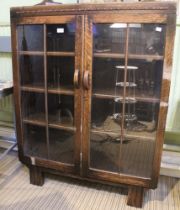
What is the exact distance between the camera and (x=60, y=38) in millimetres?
1447

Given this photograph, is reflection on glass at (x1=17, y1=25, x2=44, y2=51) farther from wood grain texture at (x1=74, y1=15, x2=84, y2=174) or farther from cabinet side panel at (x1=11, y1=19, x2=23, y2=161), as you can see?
wood grain texture at (x1=74, y1=15, x2=84, y2=174)

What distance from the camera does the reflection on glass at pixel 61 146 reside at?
1.61 m

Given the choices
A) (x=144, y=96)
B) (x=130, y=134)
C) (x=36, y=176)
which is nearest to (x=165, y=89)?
(x=144, y=96)

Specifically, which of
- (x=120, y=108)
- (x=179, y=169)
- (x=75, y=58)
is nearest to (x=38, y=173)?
(x=120, y=108)

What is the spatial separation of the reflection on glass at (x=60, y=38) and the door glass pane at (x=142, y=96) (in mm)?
361

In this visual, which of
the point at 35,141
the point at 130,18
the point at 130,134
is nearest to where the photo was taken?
the point at 130,18

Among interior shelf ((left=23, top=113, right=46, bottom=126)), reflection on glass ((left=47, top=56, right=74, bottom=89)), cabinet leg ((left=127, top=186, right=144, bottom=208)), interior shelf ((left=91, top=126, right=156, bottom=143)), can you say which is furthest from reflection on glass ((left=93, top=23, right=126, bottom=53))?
cabinet leg ((left=127, top=186, right=144, bottom=208))

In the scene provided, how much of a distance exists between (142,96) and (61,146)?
0.69 meters

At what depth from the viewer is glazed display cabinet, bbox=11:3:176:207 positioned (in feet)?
4.16

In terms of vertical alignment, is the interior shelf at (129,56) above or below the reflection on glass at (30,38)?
below

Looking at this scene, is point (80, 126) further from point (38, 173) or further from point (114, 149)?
point (38, 173)

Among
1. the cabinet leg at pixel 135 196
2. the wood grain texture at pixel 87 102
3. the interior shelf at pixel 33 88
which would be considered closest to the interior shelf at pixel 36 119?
the interior shelf at pixel 33 88

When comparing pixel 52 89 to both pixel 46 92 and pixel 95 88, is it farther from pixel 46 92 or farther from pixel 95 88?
pixel 95 88

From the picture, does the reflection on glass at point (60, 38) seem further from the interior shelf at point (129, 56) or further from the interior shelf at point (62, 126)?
the interior shelf at point (62, 126)
